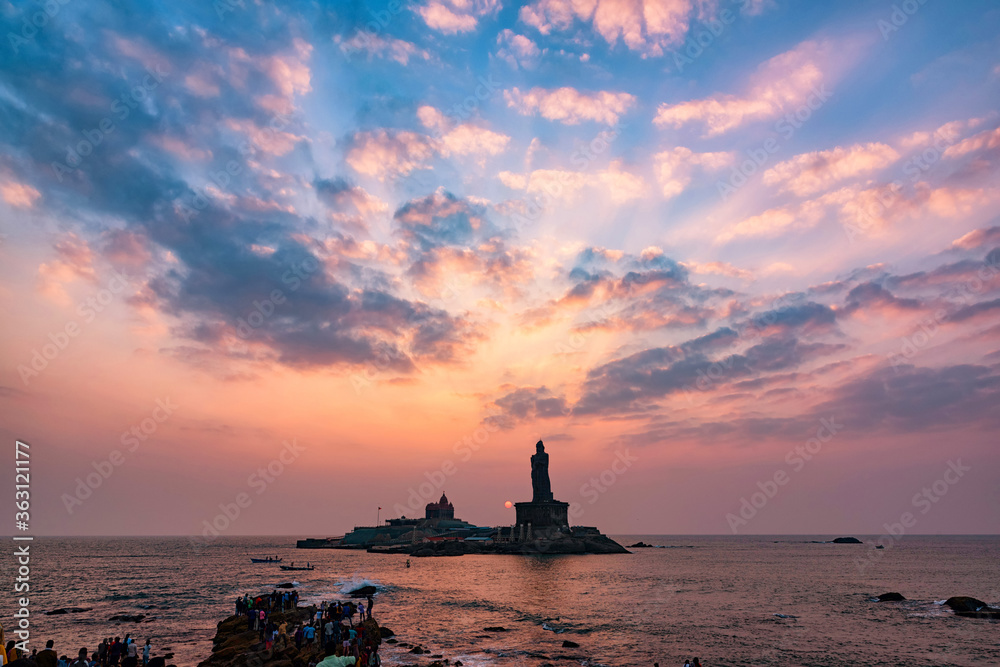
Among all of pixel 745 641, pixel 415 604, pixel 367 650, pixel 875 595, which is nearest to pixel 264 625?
pixel 367 650

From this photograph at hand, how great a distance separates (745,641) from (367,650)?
32.9 metres

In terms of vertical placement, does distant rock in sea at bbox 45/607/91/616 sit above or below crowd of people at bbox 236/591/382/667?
below

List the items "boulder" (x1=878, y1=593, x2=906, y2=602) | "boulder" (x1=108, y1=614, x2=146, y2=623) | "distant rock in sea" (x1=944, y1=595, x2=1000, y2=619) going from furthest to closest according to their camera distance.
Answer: "boulder" (x1=878, y1=593, x2=906, y2=602) < "distant rock in sea" (x1=944, y1=595, x2=1000, y2=619) < "boulder" (x1=108, y1=614, x2=146, y2=623)

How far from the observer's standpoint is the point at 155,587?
293 feet

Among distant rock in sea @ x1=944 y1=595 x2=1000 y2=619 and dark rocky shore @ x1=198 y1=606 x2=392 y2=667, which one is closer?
dark rocky shore @ x1=198 y1=606 x2=392 y2=667

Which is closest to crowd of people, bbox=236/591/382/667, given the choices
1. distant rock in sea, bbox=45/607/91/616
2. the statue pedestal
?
distant rock in sea, bbox=45/607/91/616

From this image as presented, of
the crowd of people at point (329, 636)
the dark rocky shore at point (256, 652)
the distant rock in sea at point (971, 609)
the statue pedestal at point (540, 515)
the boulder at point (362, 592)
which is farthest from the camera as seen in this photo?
the statue pedestal at point (540, 515)

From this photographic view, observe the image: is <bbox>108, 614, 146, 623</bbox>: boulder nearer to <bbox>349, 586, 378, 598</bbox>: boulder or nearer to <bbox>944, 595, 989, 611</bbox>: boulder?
<bbox>349, 586, 378, 598</bbox>: boulder

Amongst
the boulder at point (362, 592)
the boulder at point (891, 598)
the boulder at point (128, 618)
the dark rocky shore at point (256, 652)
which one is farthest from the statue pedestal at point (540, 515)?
the dark rocky shore at point (256, 652)

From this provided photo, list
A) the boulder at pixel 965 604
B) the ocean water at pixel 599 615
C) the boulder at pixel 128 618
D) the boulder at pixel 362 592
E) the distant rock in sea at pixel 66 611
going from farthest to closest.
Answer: the boulder at pixel 362 592, the boulder at pixel 965 604, the distant rock in sea at pixel 66 611, the boulder at pixel 128 618, the ocean water at pixel 599 615

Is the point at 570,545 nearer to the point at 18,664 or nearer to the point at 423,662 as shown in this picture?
the point at 423,662

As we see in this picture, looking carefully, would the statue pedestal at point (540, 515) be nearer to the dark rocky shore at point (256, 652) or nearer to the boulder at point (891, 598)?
the boulder at point (891, 598)

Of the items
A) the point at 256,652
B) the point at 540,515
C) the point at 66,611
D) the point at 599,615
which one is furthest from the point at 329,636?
the point at 540,515

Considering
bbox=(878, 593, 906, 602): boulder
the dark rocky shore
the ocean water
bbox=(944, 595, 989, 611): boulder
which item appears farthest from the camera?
bbox=(878, 593, 906, 602): boulder
